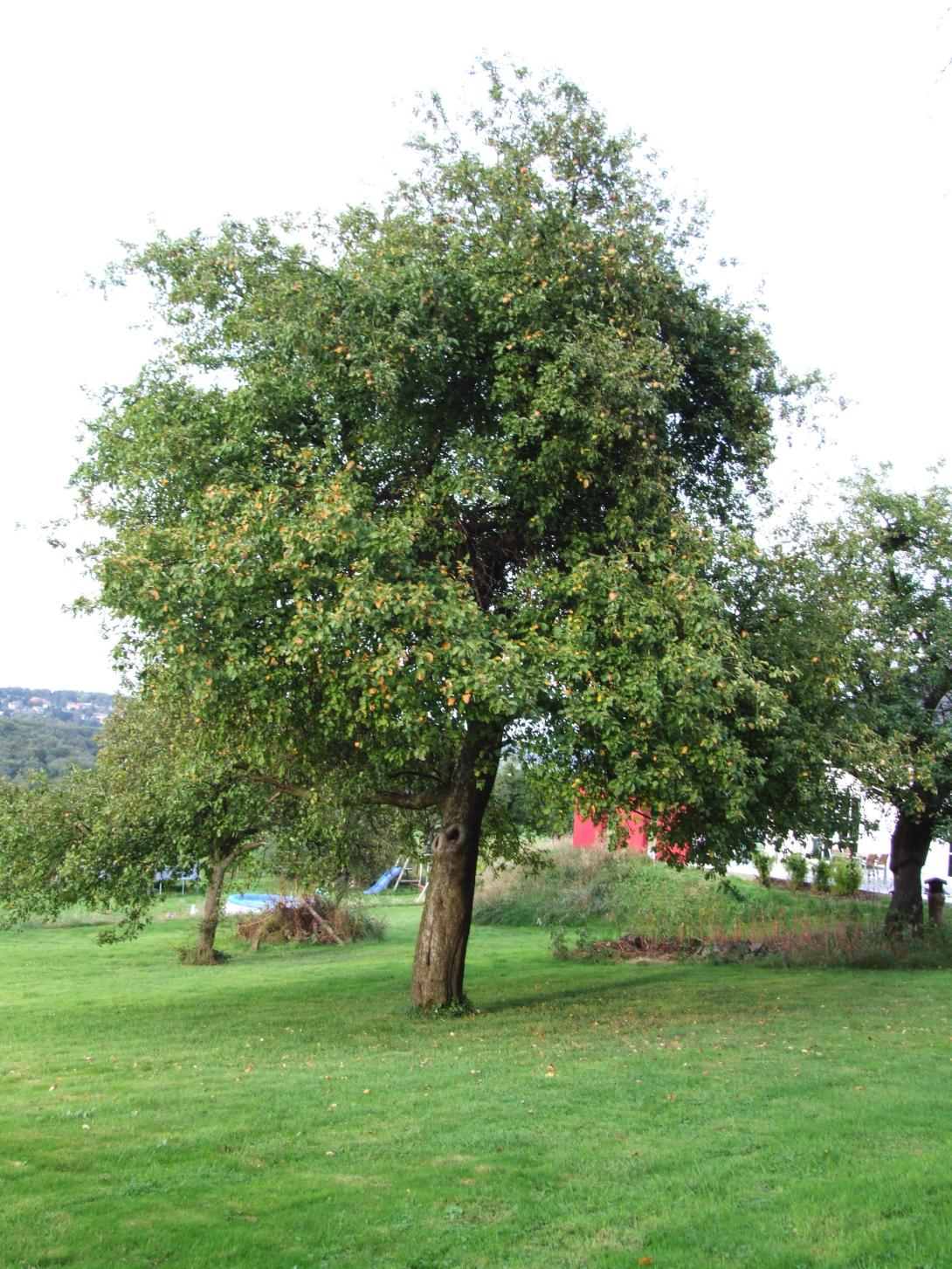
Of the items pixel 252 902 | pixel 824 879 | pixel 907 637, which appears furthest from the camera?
pixel 252 902

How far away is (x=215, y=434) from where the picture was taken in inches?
508

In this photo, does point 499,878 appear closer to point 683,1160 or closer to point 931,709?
point 931,709

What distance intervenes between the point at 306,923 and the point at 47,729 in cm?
5287

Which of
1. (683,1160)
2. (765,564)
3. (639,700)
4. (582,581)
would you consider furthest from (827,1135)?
(765,564)

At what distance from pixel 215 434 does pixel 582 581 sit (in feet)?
16.5

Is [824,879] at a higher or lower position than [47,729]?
lower

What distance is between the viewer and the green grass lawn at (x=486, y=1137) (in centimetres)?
540

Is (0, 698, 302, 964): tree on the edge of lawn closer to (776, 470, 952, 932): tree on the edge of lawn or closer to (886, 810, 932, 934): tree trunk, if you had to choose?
(776, 470, 952, 932): tree on the edge of lawn

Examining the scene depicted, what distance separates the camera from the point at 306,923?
2953 centimetres

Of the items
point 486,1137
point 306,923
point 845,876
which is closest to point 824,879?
point 845,876

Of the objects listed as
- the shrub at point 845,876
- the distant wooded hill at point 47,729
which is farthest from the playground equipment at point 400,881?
the shrub at point 845,876

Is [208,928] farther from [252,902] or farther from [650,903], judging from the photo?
[252,902]

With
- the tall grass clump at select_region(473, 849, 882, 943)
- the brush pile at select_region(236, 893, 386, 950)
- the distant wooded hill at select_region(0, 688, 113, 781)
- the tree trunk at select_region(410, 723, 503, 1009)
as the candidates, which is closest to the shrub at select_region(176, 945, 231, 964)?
the brush pile at select_region(236, 893, 386, 950)

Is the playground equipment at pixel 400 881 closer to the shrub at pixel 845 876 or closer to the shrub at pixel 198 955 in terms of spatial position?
the shrub at pixel 198 955
